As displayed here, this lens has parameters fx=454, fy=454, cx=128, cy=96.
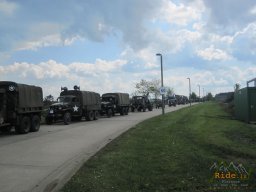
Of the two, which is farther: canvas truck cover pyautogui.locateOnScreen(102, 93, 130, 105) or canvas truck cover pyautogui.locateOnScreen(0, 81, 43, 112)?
canvas truck cover pyautogui.locateOnScreen(102, 93, 130, 105)

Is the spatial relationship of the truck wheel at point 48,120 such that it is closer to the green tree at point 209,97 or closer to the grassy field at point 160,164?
the grassy field at point 160,164

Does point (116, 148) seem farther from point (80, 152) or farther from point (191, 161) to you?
point (191, 161)

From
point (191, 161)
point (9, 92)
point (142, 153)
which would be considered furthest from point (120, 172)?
point (9, 92)

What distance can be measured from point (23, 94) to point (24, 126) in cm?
171

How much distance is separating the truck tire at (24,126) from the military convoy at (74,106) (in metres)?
6.52

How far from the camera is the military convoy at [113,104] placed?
43656mm

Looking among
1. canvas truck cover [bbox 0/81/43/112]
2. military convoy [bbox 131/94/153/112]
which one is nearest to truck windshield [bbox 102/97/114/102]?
military convoy [bbox 131/94/153/112]

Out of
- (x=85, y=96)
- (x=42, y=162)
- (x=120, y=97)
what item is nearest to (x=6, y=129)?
(x=85, y=96)

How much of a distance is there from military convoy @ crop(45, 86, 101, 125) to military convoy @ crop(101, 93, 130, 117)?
4057 mm

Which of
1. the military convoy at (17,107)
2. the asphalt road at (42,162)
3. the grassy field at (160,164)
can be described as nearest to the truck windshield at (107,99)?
the military convoy at (17,107)

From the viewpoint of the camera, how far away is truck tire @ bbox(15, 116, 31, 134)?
2377 cm

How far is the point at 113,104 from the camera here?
4572 centimetres

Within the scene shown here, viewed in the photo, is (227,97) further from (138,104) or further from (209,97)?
(209,97)

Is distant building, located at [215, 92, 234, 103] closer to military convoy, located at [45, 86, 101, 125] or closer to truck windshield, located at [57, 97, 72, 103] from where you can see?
military convoy, located at [45, 86, 101, 125]
